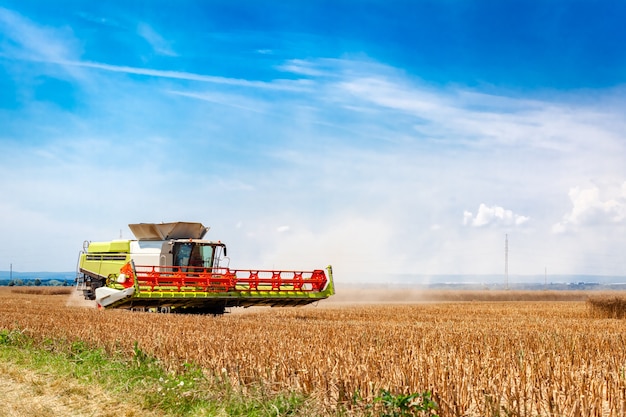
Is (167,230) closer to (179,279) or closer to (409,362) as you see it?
(179,279)

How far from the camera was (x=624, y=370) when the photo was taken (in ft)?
22.8

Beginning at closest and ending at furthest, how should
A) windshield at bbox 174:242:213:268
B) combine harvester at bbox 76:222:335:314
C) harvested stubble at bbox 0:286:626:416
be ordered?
1. harvested stubble at bbox 0:286:626:416
2. combine harvester at bbox 76:222:335:314
3. windshield at bbox 174:242:213:268

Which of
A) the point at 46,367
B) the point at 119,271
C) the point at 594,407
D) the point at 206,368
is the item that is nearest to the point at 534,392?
the point at 594,407

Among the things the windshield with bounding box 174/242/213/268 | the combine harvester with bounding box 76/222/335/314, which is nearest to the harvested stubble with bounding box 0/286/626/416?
the combine harvester with bounding box 76/222/335/314

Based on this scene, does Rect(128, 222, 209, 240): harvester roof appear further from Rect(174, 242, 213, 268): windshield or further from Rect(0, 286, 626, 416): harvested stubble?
Rect(0, 286, 626, 416): harvested stubble

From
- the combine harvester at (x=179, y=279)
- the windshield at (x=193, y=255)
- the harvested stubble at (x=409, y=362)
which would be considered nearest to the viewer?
the harvested stubble at (x=409, y=362)

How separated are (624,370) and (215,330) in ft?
22.4

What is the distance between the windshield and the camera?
19.3 metres

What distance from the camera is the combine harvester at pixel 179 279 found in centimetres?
1748

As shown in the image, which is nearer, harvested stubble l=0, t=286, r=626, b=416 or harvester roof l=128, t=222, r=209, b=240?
harvested stubble l=0, t=286, r=626, b=416

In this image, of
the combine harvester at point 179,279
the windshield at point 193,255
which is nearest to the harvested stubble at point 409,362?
the combine harvester at point 179,279

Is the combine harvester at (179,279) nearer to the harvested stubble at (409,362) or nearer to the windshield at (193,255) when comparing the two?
the windshield at (193,255)

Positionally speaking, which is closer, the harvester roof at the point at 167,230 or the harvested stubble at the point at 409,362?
the harvested stubble at the point at 409,362

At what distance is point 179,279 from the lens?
17.9 m
